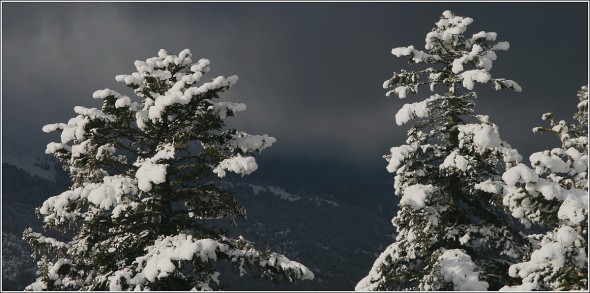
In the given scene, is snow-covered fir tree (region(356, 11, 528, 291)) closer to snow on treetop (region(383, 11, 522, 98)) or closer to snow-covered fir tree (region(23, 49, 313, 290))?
snow on treetop (region(383, 11, 522, 98))

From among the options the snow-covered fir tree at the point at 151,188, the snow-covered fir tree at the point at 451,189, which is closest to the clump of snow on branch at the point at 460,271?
the snow-covered fir tree at the point at 451,189

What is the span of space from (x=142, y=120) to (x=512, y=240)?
10437mm

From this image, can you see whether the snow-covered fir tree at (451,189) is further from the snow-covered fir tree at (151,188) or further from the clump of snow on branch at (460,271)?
the snow-covered fir tree at (151,188)

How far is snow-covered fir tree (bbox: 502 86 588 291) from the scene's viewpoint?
28.5 feet

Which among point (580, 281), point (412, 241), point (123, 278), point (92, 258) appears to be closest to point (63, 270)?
point (92, 258)

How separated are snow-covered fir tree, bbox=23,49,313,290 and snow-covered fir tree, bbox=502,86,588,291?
4.41 meters

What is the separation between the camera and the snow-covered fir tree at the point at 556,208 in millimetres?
8695

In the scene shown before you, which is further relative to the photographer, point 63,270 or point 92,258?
point 92,258

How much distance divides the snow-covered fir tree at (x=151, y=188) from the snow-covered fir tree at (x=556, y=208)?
4405mm

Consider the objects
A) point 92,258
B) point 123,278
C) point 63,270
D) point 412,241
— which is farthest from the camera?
point 412,241

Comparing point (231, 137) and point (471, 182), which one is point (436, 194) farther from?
point (231, 137)

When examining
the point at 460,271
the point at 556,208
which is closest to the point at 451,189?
the point at 460,271

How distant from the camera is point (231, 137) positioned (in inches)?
514

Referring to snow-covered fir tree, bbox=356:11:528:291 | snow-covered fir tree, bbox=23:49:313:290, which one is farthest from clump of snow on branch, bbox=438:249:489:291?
snow-covered fir tree, bbox=23:49:313:290
